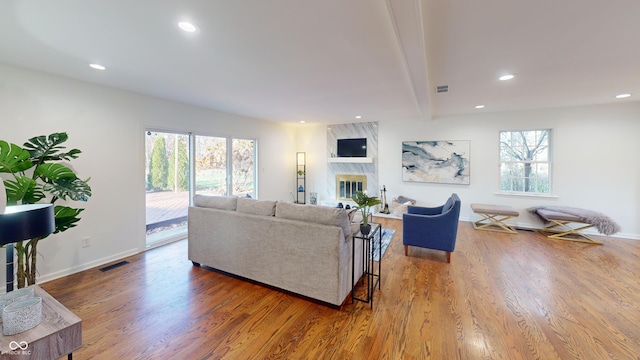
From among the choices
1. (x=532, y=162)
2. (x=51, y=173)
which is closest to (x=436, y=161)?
(x=532, y=162)

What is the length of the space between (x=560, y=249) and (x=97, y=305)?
20.1ft

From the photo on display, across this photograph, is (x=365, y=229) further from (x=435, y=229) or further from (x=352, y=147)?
(x=352, y=147)

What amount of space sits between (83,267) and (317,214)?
3190mm

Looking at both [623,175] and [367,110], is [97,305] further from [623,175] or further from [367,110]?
[623,175]

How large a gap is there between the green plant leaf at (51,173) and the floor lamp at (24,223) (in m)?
1.53

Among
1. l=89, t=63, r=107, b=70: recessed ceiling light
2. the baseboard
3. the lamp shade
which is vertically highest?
l=89, t=63, r=107, b=70: recessed ceiling light

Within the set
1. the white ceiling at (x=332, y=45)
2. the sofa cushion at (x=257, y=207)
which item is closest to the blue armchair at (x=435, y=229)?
the white ceiling at (x=332, y=45)

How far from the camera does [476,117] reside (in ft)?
17.5

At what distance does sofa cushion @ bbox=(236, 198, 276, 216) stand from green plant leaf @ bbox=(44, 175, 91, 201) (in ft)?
4.94

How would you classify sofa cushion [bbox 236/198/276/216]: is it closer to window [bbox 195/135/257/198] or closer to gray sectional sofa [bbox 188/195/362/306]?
gray sectional sofa [bbox 188/195/362/306]

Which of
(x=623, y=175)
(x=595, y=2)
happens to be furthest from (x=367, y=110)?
(x=623, y=175)

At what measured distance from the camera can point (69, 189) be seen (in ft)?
8.13

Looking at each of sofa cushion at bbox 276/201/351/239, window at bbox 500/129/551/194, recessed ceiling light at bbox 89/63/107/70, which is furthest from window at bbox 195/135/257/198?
window at bbox 500/129/551/194

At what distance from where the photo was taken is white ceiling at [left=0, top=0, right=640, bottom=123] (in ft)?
5.45
